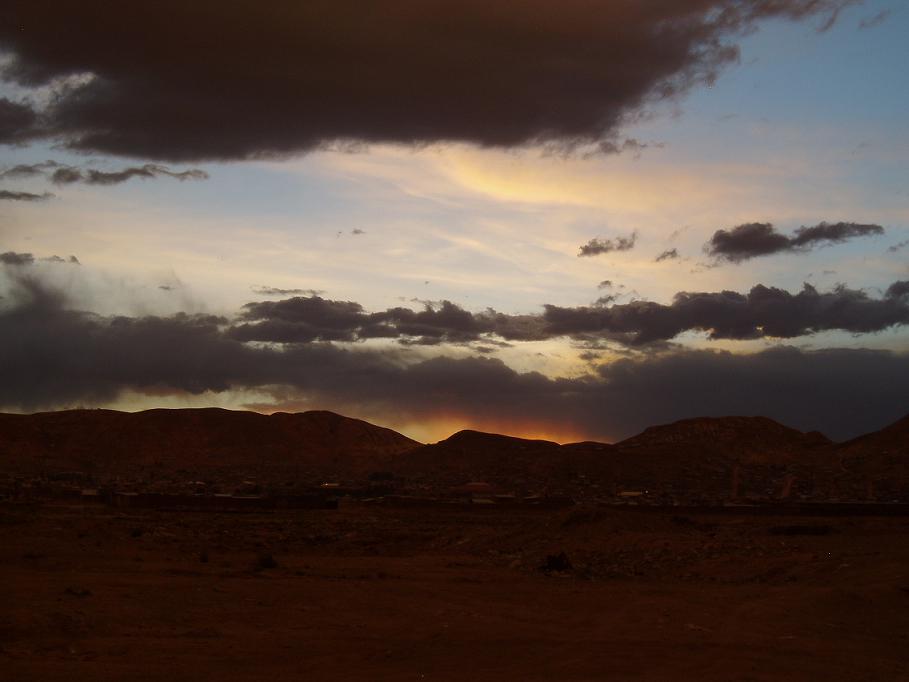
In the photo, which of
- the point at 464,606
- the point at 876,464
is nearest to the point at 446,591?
the point at 464,606

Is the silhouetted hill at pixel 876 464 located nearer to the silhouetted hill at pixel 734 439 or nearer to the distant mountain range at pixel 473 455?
the distant mountain range at pixel 473 455

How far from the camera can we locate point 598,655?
1709cm

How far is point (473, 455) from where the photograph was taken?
131875mm

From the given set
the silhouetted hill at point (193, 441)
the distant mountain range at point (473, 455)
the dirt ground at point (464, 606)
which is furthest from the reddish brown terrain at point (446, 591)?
the silhouetted hill at point (193, 441)

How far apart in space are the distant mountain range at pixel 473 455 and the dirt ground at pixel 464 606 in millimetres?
42346

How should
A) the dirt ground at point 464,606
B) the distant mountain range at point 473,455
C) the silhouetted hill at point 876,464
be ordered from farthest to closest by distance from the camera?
the distant mountain range at point 473,455
the silhouetted hill at point 876,464
the dirt ground at point 464,606

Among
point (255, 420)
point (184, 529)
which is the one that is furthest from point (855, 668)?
point (255, 420)

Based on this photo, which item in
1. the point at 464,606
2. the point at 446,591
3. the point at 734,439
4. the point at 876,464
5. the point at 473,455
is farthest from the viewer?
the point at 473,455

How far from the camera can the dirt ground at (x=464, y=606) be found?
1642 cm

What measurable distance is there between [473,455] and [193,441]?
4492 centimetres

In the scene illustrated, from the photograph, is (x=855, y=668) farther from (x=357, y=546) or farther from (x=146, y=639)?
(x=357, y=546)

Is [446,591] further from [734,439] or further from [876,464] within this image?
[734,439]

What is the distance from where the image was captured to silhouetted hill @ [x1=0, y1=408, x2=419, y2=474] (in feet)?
443

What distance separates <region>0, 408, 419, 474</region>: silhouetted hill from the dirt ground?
94912mm
